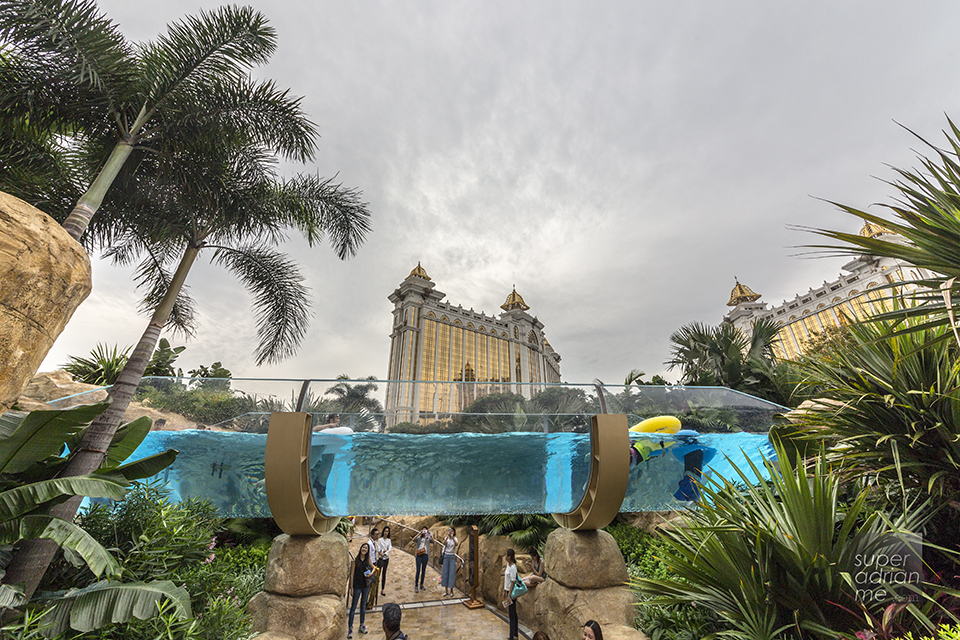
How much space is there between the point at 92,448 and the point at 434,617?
6.82 m

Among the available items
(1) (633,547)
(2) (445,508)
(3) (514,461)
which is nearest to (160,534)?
(2) (445,508)

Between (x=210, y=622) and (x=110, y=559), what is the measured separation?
1.16 m

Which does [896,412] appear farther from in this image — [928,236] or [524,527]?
[524,527]

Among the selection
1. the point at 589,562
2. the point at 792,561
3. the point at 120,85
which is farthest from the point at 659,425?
the point at 120,85

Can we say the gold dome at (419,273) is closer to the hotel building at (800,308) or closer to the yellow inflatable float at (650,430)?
the hotel building at (800,308)

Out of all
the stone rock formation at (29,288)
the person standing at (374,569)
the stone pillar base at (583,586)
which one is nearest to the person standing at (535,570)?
the stone pillar base at (583,586)

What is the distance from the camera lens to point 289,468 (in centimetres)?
497

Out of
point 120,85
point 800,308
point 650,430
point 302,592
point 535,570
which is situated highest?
point 800,308

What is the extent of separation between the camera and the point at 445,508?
5910 millimetres

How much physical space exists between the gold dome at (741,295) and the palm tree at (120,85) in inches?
2405

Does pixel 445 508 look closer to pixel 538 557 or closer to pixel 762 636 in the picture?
pixel 538 557

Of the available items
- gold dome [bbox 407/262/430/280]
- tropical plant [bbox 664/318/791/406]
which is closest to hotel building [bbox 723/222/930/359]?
tropical plant [bbox 664/318/791/406]

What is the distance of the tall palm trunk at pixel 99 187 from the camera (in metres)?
4.83

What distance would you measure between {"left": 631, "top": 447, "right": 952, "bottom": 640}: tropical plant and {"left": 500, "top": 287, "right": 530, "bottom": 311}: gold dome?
69.8 meters
